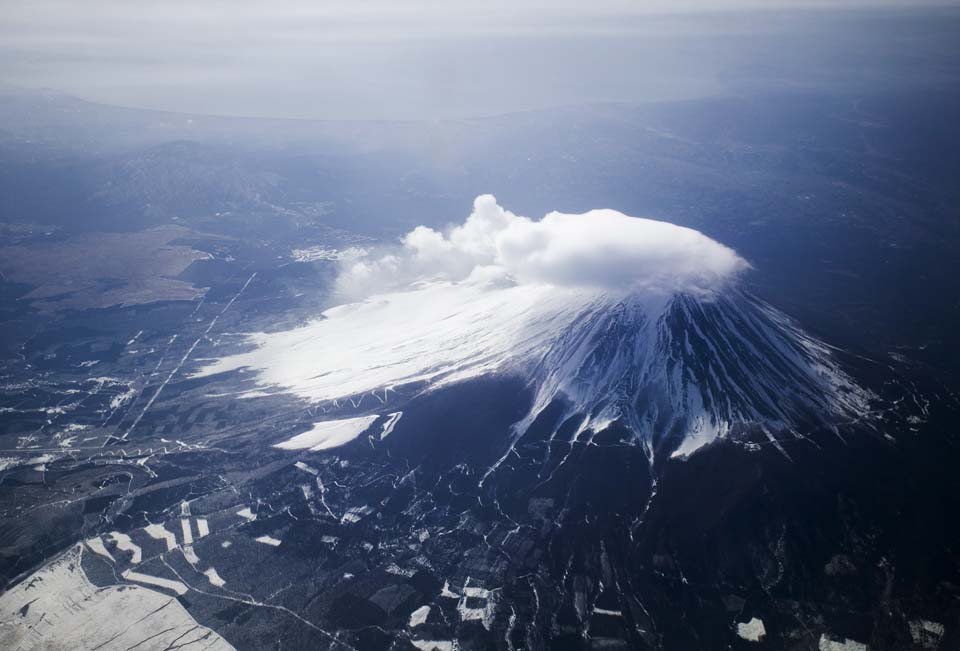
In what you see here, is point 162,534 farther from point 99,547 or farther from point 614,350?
point 614,350

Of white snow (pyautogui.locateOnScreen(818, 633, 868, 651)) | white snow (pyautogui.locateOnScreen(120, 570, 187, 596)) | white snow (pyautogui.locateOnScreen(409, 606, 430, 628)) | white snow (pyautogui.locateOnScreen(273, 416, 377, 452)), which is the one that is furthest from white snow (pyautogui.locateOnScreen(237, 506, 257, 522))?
white snow (pyautogui.locateOnScreen(818, 633, 868, 651))

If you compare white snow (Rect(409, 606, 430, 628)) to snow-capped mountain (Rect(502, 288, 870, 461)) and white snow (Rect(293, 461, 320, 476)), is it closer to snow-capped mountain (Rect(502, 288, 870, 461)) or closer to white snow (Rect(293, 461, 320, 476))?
white snow (Rect(293, 461, 320, 476))

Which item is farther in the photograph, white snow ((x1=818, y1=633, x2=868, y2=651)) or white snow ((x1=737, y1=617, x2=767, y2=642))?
white snow ((x1=737, y1=617, x2=767, y2=642))

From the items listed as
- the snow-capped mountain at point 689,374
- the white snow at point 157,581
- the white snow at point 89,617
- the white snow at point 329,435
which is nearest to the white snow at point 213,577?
the white snow at point 157,581

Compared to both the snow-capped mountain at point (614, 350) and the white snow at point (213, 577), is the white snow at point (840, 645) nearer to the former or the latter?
the snow-capped mountain at point (614, 350)

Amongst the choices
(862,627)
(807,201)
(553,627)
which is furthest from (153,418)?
(807,201)

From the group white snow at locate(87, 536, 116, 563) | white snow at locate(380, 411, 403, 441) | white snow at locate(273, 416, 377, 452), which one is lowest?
white snow at locate(87, 536, 116, 563)

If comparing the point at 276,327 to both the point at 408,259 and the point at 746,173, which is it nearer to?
the point at 408,259
